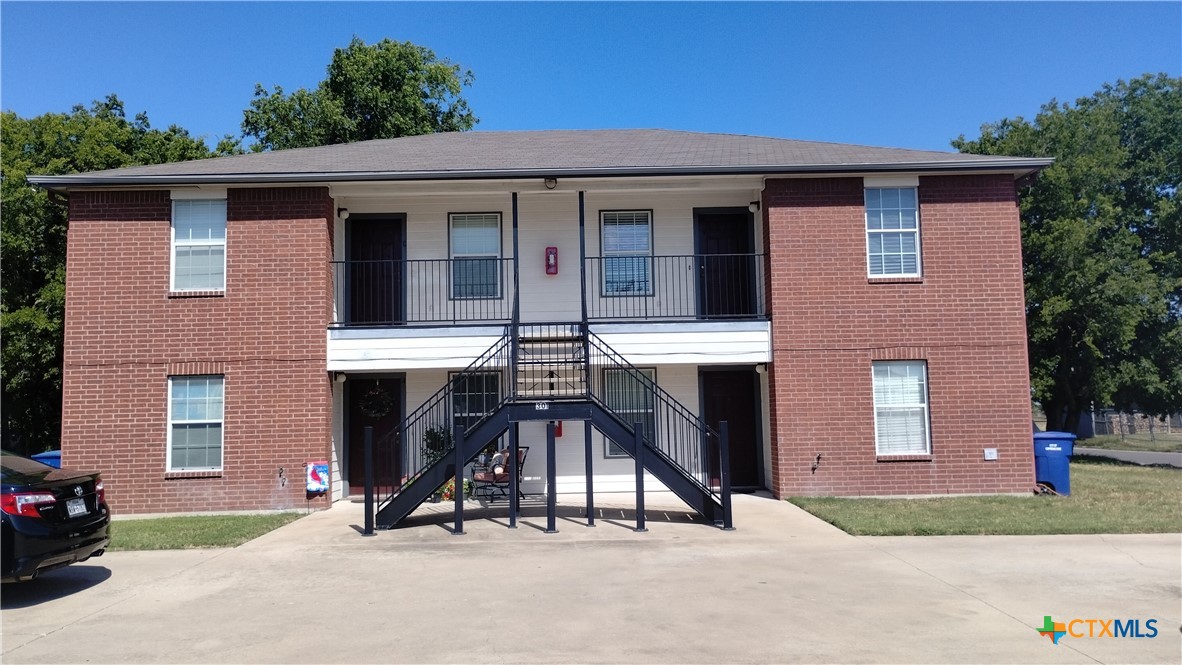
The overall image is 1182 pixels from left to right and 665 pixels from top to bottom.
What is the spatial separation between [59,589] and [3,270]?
14693 millimetres

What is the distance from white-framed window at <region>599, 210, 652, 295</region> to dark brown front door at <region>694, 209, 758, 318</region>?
96 centimetres

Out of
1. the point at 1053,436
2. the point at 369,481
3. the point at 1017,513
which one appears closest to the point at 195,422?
the point at 369,481

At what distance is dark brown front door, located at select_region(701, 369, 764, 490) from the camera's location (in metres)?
14.9

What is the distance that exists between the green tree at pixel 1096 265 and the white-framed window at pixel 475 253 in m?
15.0

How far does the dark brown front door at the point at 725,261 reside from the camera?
48.8 ft

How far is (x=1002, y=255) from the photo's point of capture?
13.5m

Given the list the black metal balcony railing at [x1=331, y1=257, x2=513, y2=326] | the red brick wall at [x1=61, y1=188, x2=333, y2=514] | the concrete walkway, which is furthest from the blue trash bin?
the red brick wall at [x1=61, y1=188, x2=333, y2=514]

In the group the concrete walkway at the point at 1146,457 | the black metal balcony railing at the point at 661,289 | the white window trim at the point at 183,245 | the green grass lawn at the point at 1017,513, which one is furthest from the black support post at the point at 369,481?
the concrete walkway at the point at 1146,457

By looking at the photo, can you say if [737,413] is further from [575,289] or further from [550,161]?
[550,161]

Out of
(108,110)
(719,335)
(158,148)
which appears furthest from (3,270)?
(719,335)

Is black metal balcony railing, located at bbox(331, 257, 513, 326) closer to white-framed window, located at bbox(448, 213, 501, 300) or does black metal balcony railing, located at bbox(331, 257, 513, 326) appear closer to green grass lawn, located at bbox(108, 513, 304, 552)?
white-framed window, located at bbox(448, 213, 501, 300)

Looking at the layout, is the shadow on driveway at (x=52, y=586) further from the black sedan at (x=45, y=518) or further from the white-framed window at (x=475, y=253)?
the white-framed window at (x=475, y=253)

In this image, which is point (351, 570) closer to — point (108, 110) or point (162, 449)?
point (162, 449)

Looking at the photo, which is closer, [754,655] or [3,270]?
[754,655]
